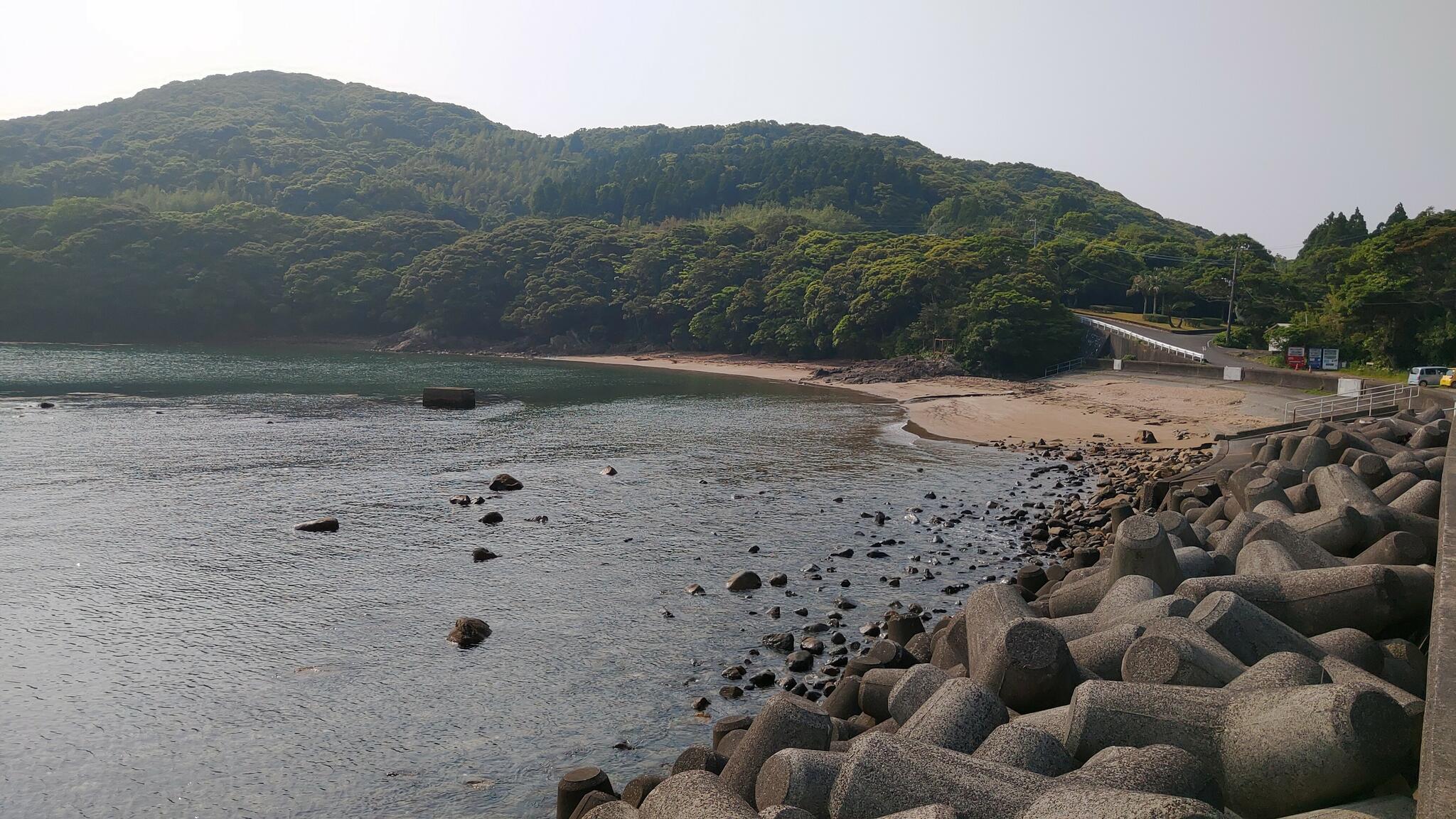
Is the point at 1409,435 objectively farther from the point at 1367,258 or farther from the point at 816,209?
the point at 816,209

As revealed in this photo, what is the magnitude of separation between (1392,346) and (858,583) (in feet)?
130

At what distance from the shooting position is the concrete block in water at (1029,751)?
5953 mm

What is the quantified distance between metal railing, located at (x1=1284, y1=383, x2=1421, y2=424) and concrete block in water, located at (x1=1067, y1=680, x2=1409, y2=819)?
1147 inches

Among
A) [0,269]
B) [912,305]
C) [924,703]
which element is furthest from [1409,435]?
[0,269]

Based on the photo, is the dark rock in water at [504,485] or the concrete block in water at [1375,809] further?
the dark rock in water at [504,485]

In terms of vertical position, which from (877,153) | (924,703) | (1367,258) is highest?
(877,153)

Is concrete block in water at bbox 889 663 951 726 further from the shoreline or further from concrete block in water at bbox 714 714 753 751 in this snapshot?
the shoreline

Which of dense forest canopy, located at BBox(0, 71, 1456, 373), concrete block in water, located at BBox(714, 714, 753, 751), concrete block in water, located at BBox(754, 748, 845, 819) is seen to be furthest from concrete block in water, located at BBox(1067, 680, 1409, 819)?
dense forest canopy, located at BBox(0, 71, 1456, 373)

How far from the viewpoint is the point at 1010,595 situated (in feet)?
31.3

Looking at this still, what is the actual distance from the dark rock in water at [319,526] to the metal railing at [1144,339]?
4762 centimetres

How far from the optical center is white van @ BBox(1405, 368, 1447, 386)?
37156mm

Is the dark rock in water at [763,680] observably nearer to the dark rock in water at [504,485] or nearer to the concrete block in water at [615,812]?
the concrete block in water at [615,812]

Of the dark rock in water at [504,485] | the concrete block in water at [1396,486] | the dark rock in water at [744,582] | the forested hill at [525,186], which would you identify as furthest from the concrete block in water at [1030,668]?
the forested hill at [525,186]

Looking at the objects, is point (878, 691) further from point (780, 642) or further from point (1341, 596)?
point (780, 642)
